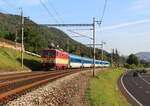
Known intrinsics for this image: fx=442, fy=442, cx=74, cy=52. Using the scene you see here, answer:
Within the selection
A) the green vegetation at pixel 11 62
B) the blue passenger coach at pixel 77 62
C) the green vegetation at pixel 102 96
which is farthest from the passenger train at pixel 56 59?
the green vegetation at pixel 102 96

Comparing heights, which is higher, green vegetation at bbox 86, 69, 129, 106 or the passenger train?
the passenger train

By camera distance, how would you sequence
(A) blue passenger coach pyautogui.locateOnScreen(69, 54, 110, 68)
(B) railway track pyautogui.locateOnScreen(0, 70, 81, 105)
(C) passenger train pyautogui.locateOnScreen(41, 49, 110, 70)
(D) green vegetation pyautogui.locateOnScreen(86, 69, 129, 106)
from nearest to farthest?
(B) railway track pyautogui.locateOnScreen(0, 70, 81, 105)
(D) green vegetation pyautogui.locateOnScreen(86, 69, 129, 106)
(C) passenger train pyautogui.locateOnScreen(41, 49, 110, 70)
(A) blue passenger coach pyautogui.locateOnScreen(69, 54, 110, 68)

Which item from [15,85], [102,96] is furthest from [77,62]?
[15,85]

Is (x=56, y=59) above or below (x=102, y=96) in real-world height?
above

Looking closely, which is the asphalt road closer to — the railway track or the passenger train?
the passenger train

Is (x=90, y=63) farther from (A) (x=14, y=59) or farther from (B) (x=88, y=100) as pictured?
(B) (x=88, y=100)

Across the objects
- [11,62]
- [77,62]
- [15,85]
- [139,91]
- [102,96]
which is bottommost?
[139,91]

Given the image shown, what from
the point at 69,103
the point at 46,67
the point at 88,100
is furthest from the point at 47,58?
the point at 69,103

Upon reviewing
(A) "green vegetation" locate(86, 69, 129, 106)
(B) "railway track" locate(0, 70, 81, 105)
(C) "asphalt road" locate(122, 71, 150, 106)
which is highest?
(B) "railway track" locate(0, 70, 81, 105)

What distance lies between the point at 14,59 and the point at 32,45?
61975mm

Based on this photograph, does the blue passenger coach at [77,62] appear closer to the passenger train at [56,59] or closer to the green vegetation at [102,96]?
the passenger train at [56,59]

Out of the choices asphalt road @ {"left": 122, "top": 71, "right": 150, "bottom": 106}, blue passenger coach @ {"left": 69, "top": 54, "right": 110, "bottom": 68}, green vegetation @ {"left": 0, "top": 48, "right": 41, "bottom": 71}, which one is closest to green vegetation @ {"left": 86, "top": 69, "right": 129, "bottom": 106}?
asphalt road @ {"left": 122, "top": 71, "right": 150, "bottom": 106}

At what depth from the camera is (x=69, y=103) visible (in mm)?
19375

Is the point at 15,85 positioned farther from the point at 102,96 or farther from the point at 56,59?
the point at 56,59
